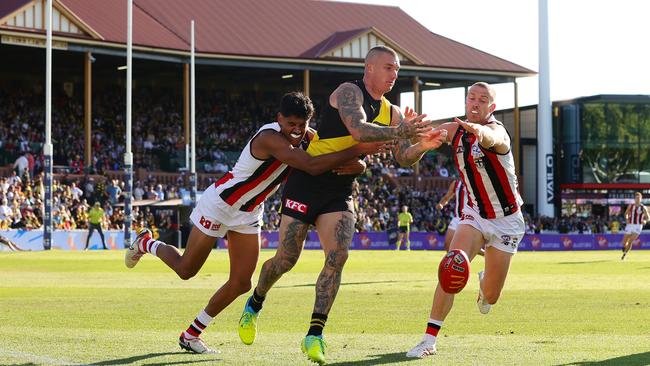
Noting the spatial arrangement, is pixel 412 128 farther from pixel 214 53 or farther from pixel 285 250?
pixel 214 53

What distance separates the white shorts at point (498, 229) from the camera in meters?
11.6

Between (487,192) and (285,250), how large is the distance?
230 cm

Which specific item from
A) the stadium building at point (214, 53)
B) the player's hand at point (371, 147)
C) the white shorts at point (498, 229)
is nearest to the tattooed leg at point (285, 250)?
the player's hand at point (371, 147)

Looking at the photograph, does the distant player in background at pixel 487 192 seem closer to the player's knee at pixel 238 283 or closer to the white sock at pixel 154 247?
the player's knee at pixel 238 283

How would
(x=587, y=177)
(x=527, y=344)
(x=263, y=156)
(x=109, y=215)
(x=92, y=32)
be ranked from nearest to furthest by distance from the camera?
1. (x=263, y=156)
2. (x=527, y=344)
3. (x=109, y=215)
4. (x=92, y=32)
5. (x=587, y=177)

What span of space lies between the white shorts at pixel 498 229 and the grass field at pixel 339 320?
39.9 inches

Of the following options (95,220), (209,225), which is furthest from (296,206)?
(95,220)

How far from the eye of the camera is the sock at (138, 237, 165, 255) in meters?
12.1

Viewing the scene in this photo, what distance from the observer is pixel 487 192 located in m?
11.6

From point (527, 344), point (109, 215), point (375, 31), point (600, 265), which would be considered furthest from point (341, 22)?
point (527, 344)

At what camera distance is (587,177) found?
76.7 metres

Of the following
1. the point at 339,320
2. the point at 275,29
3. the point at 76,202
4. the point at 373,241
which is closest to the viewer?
the point at 339,320

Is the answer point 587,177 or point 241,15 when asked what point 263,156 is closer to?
point 241,15

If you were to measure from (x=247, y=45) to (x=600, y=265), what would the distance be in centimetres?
3028
